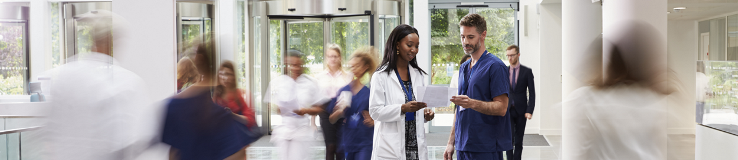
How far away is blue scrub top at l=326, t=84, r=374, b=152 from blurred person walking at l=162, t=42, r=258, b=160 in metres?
1.24

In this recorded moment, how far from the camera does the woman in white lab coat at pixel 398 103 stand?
284 centimetres

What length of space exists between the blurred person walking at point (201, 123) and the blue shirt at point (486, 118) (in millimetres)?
1359

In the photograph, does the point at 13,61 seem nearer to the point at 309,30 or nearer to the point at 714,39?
the point at 309,30

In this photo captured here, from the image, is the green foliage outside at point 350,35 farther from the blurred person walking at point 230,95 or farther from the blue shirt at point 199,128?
the blue shirt at point 199,128

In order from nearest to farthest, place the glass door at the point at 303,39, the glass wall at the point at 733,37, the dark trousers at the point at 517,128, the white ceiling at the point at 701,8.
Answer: the dark trousers at the point at 517,128 < the white ceiling at the point at 701,8 < the glass door at the point at 303,39 < the glass wall at the point at 733,37

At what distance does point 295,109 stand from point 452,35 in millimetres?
6459

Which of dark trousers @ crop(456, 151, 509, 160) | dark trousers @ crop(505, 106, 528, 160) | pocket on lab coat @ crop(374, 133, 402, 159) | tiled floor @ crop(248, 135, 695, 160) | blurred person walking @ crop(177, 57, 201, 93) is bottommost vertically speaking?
tiled floor @ crop(248, 135, 695, 160)

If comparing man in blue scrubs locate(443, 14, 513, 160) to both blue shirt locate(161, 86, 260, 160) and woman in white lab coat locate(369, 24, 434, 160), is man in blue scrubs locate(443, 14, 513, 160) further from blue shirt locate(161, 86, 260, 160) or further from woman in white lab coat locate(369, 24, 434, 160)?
blue shirt locate(161, 86, 260, 160)

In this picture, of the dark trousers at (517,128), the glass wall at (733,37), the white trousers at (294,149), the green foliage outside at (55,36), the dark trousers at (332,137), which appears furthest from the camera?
the green foliage outside at (55,36)

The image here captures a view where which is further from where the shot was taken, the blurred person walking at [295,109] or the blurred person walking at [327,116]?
the blurred person walking at [327,116]

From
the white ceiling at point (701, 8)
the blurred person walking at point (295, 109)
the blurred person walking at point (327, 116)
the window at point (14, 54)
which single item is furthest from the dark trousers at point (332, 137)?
the window at point (14, 54)

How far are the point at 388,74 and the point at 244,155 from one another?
1002mm

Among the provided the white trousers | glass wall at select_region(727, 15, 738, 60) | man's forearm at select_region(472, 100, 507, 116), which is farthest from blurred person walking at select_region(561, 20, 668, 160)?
glass wall at select_region(727, 15, 738, 60)

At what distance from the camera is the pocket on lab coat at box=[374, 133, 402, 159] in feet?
9.31
